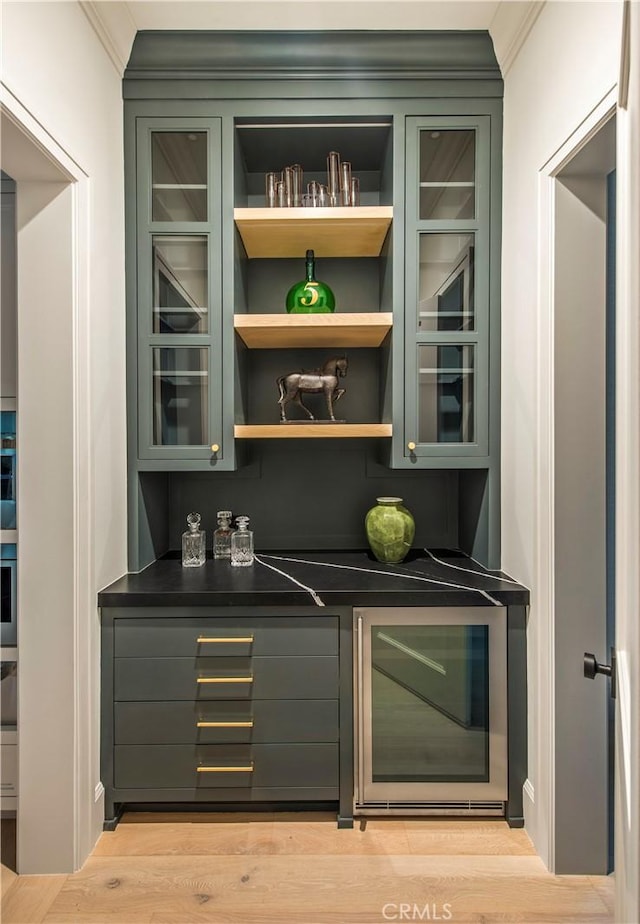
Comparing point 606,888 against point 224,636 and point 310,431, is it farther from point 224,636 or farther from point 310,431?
point 310,431

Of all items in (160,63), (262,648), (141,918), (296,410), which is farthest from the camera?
(296,410)

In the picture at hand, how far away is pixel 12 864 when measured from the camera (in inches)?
70.7

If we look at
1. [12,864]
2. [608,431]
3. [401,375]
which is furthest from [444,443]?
[12,864]

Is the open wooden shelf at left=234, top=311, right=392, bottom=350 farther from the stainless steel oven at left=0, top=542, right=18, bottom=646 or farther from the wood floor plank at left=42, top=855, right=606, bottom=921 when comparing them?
the wood floor plank at left=42, top=855, right=606, bottom=921

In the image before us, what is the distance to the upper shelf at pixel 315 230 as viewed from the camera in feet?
7.09

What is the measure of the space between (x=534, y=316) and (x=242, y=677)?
5.12 ft

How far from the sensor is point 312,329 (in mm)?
2283

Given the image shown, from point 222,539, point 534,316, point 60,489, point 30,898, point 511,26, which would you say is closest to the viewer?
point 30,898

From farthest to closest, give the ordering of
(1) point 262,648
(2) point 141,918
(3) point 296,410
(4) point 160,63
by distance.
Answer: (3) point 296,410
(4) point 160,63
(1) point 262,648
(2) point 141,918

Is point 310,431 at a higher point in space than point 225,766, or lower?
higher

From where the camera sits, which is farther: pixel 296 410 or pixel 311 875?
pixel 296 410

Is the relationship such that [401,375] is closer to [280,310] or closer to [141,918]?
[280,310]

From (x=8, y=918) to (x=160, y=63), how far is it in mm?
2838

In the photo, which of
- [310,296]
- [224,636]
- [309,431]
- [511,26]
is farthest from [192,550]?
[511,26]
